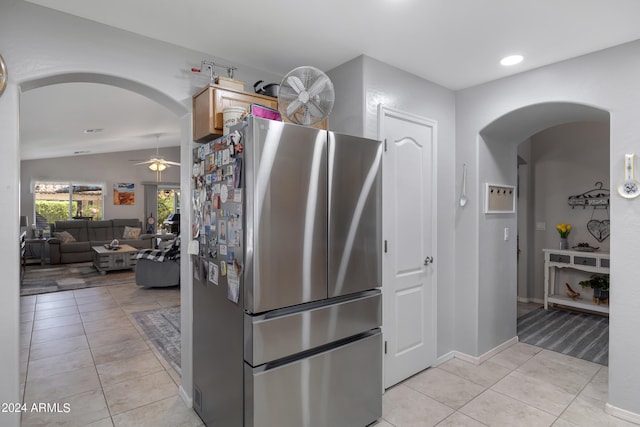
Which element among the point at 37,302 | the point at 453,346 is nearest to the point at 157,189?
the point at 37,302

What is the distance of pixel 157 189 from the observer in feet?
34.2

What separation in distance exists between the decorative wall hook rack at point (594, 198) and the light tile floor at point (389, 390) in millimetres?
2240

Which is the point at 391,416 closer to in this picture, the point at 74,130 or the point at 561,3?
the point at 561,3

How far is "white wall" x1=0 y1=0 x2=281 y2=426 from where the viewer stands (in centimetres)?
174

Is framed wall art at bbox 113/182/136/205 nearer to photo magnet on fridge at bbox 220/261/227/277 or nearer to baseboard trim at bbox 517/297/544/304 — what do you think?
photo magnet on fridge at bbox 220/261/227/277

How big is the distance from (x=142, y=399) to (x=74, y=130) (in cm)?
521

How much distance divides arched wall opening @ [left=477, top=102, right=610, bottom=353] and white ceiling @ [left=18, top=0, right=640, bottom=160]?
0.55m

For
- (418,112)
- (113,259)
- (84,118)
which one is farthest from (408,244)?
(113,259)

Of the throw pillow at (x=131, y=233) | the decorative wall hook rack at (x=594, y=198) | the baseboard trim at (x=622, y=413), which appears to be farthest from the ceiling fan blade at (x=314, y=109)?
the throw pillow at (x=131, y=233)

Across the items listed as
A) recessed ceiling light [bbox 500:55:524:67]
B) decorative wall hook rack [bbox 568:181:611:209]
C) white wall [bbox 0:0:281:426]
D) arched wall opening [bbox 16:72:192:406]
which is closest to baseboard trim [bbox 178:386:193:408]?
arched wall opening [bbox 16:72:192:406]

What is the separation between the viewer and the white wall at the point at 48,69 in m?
1.74

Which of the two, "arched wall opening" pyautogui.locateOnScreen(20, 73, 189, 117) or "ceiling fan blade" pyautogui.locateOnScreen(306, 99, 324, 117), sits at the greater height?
"arched wall opening" pyautogui.locateOnScreen(20, 73, 189, 117)

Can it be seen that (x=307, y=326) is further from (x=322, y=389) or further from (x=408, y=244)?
(x=408, y=244)

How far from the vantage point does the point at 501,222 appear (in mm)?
3396
